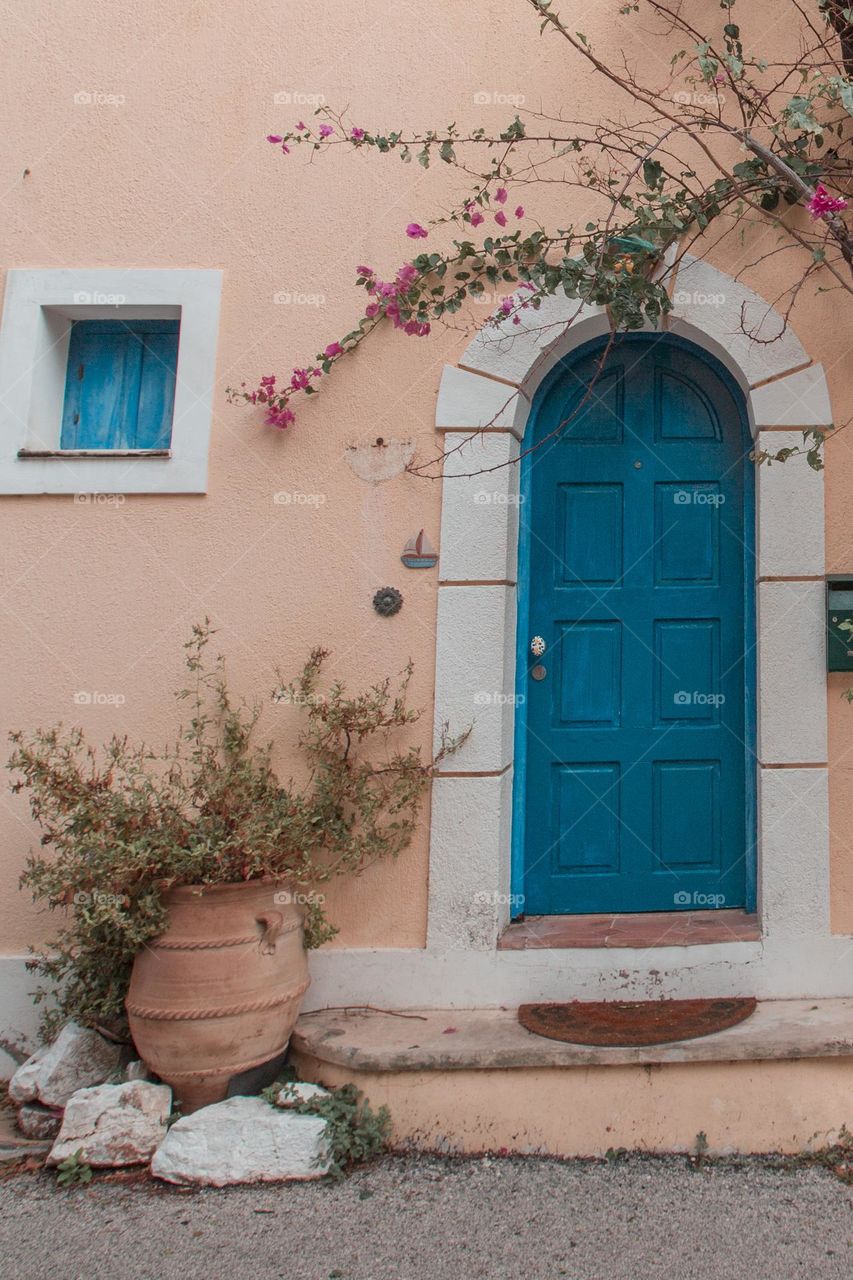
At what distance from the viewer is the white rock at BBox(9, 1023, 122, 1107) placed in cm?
282

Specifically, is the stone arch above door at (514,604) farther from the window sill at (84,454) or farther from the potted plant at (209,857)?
the window sill at (84,454)

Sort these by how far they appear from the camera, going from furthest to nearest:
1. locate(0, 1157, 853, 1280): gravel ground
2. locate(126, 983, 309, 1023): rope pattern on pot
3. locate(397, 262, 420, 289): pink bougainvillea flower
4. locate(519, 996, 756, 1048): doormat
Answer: locate(397, 262, 420, 289): pink bougainvillea flower < locate(519, 996, 756, 1048): doormat < locate(126, 983, 309, 1023): rope pattern on pot < locate(0, 1157, 853, 1280): gravel ground

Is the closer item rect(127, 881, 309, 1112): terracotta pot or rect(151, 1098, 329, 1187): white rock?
rect(151, 1098, 329, 1187): white rock

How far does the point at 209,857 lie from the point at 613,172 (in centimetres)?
292

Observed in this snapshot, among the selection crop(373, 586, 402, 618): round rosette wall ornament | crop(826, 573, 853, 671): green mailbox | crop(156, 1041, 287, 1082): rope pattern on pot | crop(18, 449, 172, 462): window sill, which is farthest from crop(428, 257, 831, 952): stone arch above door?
crop(18, 449, 172, 462): window sill

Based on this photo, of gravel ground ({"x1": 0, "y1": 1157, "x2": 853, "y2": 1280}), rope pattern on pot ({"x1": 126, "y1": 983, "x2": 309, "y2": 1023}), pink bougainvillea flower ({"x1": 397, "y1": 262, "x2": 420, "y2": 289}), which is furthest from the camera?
pink bougainvillea flower ({"x1": 397, "y1": 262, "x2": 420, "y2": 289})

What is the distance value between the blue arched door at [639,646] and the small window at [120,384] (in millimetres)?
1586

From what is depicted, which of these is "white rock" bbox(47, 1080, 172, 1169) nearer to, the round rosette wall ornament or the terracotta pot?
the terracotta pot

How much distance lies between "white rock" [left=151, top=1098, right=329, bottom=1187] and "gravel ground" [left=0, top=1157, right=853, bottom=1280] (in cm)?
5

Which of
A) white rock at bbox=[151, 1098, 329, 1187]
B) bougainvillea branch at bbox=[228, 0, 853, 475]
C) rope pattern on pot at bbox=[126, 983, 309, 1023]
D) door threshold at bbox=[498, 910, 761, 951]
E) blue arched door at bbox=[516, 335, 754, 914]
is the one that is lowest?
white rock at bbox=[151, 1098, 329, 1187]

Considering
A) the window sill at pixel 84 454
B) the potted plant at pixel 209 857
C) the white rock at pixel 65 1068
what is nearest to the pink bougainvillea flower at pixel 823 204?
the potted plant at pixel 209 857

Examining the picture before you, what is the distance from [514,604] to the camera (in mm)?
3477

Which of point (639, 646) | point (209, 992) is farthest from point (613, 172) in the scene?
point (209, 992)

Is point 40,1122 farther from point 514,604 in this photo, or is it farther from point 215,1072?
point 514,604
